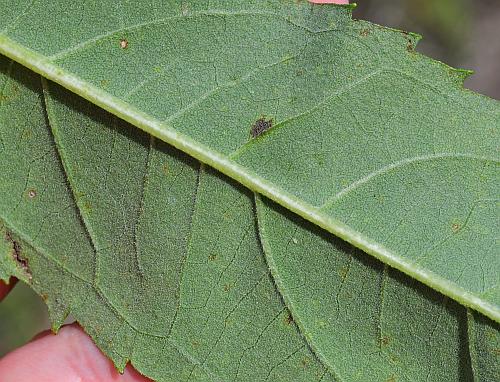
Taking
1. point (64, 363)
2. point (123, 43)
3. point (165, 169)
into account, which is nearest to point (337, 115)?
point (165, 169)

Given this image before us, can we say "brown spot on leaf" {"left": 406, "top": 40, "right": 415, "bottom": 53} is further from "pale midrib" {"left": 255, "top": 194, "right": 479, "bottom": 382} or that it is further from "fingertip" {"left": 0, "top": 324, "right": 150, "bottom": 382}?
"fingertip" {"left": 0, "top": 324, "right": 150, "bottom": 382}

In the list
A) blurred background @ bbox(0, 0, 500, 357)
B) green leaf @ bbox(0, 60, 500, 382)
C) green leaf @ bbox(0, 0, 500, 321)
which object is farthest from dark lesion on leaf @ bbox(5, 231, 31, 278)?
blurred background @ bbox(0, 0, 500, 357)

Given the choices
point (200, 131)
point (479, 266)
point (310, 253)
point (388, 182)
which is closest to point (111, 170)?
point (200, 131)

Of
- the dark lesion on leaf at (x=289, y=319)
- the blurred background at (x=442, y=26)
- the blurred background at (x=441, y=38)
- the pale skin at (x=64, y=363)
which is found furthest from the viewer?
the blurred background at (x=442, y=26)

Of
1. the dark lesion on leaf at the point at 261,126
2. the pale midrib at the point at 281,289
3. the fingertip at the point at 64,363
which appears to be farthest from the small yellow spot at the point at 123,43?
the fingertip at the point at 64,363

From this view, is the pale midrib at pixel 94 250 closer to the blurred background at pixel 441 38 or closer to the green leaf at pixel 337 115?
the green leaf at pixel 337 115

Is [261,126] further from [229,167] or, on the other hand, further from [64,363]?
[64,363]
